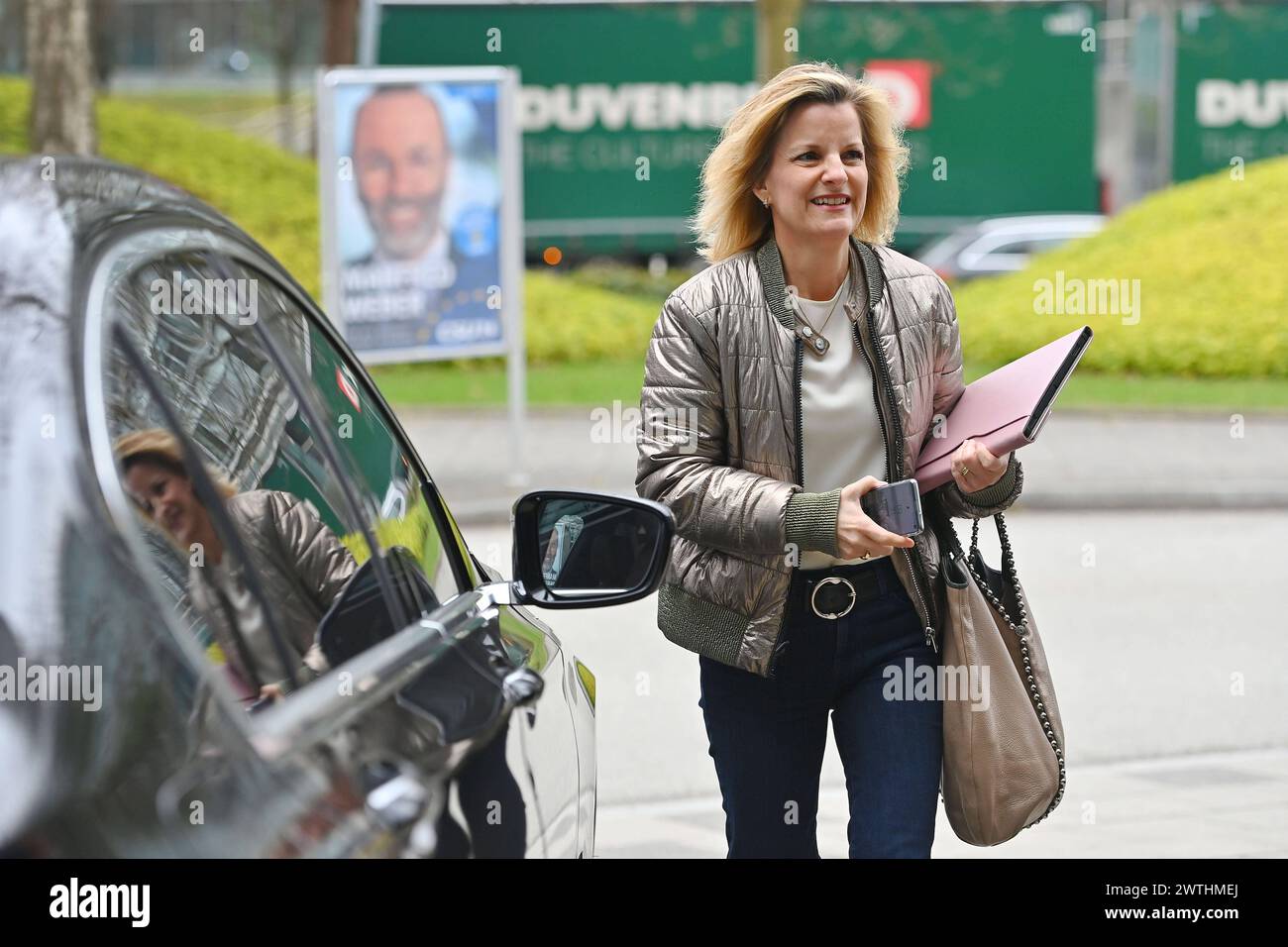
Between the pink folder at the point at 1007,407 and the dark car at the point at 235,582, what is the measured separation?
724 mm

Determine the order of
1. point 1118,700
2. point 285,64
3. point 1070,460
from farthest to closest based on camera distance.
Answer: point 285,64
point 1070,460
point 1118,700

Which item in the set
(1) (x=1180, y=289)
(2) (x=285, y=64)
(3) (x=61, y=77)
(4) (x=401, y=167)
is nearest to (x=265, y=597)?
(4) (x=401, y=167)

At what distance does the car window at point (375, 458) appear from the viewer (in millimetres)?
2557

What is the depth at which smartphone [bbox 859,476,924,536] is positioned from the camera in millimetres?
3195

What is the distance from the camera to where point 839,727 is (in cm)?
350

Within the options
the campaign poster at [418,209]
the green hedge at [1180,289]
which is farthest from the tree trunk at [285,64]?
the campaign poster at [418,209]

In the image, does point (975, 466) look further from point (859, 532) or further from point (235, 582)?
point (235, 582)

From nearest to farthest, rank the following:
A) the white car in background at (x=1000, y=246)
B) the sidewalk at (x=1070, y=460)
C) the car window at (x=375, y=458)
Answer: the car window at (x=375, y=458) < the sidewalk at (x=1070, y=460) < the white car in background at (x=1000, y=246)

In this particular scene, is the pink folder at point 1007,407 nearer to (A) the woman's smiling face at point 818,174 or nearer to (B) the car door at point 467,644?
(A) the woman's smiling face at point 818,174

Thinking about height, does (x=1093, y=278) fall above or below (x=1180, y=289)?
above

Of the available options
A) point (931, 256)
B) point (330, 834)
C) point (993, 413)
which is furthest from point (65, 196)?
point (931, 256)

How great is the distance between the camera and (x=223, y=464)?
219 cm

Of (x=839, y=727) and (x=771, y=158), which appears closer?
(x=839, y=727)

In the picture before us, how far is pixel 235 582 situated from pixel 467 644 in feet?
1.68
